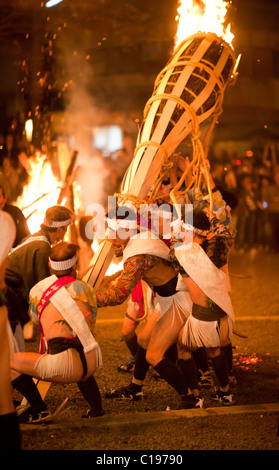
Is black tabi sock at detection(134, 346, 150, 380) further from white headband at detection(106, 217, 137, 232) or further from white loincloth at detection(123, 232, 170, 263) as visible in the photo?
white headband at detection(106, 217, 137, 232)

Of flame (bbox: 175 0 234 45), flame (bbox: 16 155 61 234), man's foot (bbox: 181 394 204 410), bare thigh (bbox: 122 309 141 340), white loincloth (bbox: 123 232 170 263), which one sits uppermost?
flame (bbox: 175 0 234 45)

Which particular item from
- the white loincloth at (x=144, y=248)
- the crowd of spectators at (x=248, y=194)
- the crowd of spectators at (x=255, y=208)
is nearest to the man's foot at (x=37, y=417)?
the white loincloth at (x=144, y=248)

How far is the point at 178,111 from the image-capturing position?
19.4 ft

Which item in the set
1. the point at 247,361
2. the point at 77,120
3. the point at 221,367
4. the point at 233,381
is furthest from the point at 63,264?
the point at 77,120

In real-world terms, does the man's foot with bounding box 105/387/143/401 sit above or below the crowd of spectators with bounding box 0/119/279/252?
below

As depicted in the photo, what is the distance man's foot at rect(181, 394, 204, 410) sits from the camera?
5.22 meters

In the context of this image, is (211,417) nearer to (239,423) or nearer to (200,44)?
(239,423)

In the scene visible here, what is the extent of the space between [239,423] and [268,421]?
232mm

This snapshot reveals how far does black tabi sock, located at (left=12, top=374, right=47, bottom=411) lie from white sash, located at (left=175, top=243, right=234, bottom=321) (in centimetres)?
151

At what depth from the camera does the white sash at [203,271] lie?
5188 mm

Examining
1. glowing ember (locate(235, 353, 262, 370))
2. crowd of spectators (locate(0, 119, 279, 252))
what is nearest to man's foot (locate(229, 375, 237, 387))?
glowing ember (locate(235, 353, 262, 370))

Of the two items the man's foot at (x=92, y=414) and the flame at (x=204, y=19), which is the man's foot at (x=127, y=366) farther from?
the flame at (x=204, y=19)

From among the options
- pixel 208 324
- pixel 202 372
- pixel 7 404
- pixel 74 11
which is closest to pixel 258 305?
pixel 202 372

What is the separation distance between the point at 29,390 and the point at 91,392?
0.48 metres
